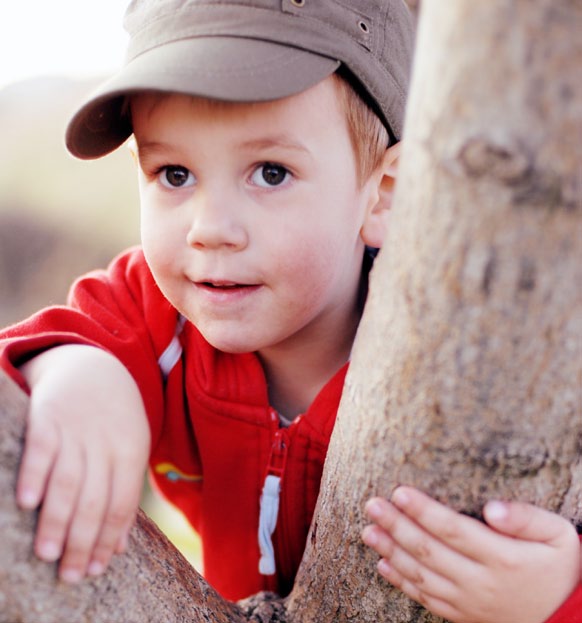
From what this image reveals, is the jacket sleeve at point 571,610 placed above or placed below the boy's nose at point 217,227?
below

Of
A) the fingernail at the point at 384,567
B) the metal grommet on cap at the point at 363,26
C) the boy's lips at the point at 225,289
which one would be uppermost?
the metal grommet on cap at the point at 363,26

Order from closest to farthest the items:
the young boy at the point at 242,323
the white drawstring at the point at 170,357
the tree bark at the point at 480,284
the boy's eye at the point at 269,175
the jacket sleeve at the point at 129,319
Answer: the tree bark at the point at 480,284, the young boy at the point at 242,323, the boy's eye at the point at 269,175, the jacket sleeve at the point at 129,319, the white drawstring at the point at 170,357

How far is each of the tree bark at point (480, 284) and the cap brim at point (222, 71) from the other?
0.46m

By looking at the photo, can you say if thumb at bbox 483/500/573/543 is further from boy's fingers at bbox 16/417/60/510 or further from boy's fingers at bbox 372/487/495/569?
boy's fingers at bbox 16/417/60/510

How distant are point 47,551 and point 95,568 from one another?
81mm

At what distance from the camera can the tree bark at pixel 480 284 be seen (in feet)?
1.93

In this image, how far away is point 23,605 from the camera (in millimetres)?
788

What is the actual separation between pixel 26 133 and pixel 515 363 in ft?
26.6

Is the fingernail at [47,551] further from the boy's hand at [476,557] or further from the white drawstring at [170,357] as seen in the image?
the white drawstring at [170,357]

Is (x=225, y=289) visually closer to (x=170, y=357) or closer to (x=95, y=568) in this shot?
(x=170, y=357)

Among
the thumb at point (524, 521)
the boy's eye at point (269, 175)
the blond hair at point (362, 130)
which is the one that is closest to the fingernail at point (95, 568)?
the thumb at point (524, 521)

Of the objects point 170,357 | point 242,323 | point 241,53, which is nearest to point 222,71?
point 241,53

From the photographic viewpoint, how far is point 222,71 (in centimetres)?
115

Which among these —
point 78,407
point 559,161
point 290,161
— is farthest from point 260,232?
point 559,161
